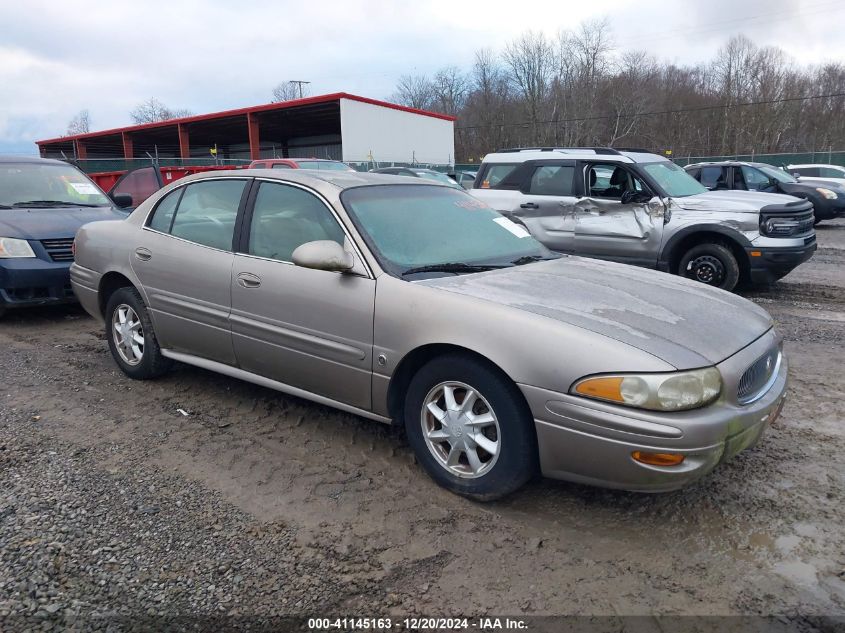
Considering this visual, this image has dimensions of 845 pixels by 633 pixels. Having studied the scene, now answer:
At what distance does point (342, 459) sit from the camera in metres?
3.58

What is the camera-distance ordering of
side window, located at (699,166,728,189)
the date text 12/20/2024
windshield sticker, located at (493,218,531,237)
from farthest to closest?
side window, located at (699,166,728,189) → windshield sticker, located at (493,218,531,237) → the date text 12/20/2024

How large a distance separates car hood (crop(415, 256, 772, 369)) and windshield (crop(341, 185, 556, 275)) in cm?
23

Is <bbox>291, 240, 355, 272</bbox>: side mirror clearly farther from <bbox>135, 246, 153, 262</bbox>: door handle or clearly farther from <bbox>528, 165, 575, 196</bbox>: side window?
<bbox>528, 165, 575, 196</bbox>: side window

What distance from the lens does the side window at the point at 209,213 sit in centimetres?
414

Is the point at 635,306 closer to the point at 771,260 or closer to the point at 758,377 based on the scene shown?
the point at 758,377

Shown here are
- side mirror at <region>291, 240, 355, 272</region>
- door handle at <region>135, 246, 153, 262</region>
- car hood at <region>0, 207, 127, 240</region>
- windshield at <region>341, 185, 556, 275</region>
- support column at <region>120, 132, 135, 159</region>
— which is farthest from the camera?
support column at <region>120, 132, 135, 159</region>

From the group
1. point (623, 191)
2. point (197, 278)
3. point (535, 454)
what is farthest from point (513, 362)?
point (623, 191)

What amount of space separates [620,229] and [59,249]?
6.36m

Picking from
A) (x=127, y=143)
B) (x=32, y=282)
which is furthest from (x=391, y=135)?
(x=32, y=282)

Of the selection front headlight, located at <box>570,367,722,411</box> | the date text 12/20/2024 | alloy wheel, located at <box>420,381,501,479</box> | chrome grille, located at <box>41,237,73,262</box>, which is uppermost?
chrome grille, located at <box>41,237,73,262</box>

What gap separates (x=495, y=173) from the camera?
9133 mm

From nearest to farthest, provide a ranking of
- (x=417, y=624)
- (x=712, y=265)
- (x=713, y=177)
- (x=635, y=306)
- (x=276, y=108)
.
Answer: (x=417, y=624) → (x=635, y=306) → (x=712, y=265) → (x=713, y=177) → (x=276, y=108)

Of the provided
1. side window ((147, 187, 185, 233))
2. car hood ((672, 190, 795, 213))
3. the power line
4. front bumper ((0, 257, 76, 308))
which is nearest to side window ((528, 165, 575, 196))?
car hood ((672, 190, 795, 213))

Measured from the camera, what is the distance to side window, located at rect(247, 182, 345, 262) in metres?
3.69
